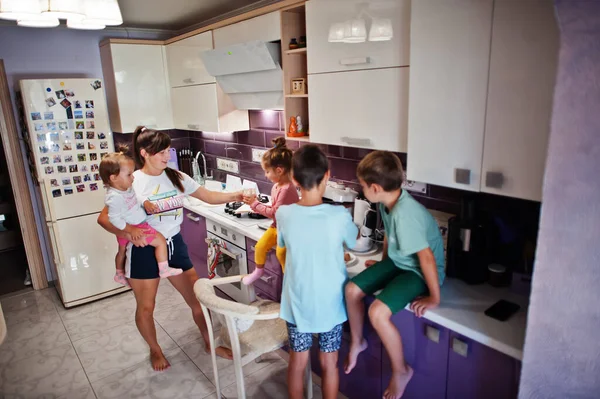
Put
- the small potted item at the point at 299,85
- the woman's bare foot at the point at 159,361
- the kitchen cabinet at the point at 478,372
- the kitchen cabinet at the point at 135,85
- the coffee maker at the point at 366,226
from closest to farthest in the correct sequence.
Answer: the kitchen cabinet at the point at 478,372 → the coffee maker at the point at 366,226 → the small potted item at the point at 299,85 → the woman's bare foot at the point at 159,361 → the kitchen cabinet at the point at 135,85

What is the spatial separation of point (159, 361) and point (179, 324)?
1.62 ft

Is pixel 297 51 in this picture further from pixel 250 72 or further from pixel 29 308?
pixel 29 308

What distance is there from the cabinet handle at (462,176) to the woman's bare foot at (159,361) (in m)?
1.99

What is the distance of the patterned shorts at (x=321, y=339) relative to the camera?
5.72 feet

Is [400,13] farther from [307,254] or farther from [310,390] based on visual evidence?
[310,390]

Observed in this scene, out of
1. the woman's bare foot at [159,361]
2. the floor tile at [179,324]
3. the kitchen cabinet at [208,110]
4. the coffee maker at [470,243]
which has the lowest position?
the floor tile at [179,324]

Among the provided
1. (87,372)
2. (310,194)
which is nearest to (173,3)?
(310,194)

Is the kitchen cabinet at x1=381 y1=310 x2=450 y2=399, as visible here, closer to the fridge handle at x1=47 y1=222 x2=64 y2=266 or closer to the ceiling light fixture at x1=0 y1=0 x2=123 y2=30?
the ceiling light fixture at x1=0 y1=0 x2=123 y2=30

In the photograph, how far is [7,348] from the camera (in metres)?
2.77

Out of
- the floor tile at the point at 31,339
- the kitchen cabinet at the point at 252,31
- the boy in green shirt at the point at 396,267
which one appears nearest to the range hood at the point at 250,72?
the kitchen cabinet at the point at 252,31

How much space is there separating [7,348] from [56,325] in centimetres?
34

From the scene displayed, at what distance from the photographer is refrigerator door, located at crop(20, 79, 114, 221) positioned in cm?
300

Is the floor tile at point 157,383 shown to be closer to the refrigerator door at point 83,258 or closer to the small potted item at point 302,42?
the refrigerator door at point 83,258

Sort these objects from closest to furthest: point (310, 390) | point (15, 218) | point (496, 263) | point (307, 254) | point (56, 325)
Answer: point (307, 254), point (496, 263), point (310, 390), point (56, 325), point (15, 218)
